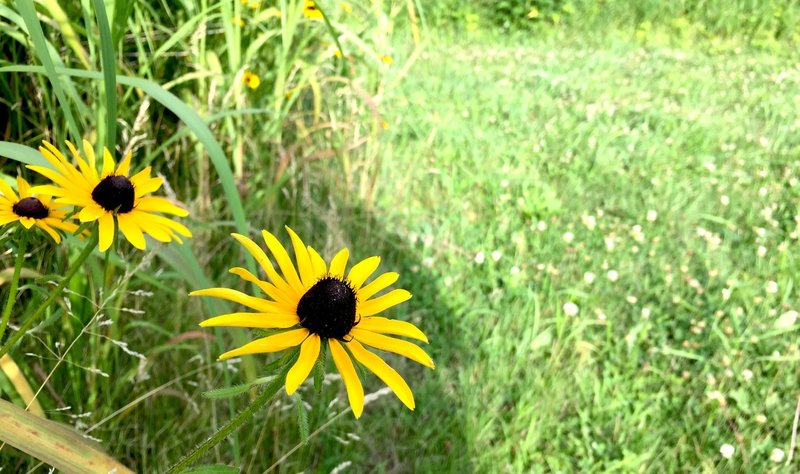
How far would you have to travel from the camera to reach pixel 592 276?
2295mm

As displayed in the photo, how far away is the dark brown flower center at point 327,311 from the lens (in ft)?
2.38

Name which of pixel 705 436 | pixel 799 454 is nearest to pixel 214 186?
pixel 705 436

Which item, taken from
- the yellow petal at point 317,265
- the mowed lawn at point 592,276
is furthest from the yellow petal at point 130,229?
the mowed lawn at point 592,276

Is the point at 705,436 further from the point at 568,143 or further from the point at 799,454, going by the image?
the point at 568,143

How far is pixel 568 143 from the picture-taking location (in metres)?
3.43

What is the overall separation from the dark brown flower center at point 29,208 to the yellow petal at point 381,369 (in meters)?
0.55

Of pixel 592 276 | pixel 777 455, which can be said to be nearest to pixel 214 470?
pixel 777 455

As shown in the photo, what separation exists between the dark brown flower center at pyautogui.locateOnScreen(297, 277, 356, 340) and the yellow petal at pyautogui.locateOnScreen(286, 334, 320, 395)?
0.05ft

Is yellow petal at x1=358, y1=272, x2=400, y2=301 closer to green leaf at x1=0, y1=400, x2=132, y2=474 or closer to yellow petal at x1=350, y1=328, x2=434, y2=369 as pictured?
yellow petal at x1=350, y1=328, x2=434, y2=369

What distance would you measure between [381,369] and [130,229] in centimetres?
Answer: 44

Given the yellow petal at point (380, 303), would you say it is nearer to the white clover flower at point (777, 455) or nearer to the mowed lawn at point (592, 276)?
the mowed lawn at point (592, 276)

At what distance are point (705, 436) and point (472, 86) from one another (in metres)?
2.95

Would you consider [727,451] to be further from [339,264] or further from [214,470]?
[214,470]

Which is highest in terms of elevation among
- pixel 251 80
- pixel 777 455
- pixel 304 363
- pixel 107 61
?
pixel 107 61
